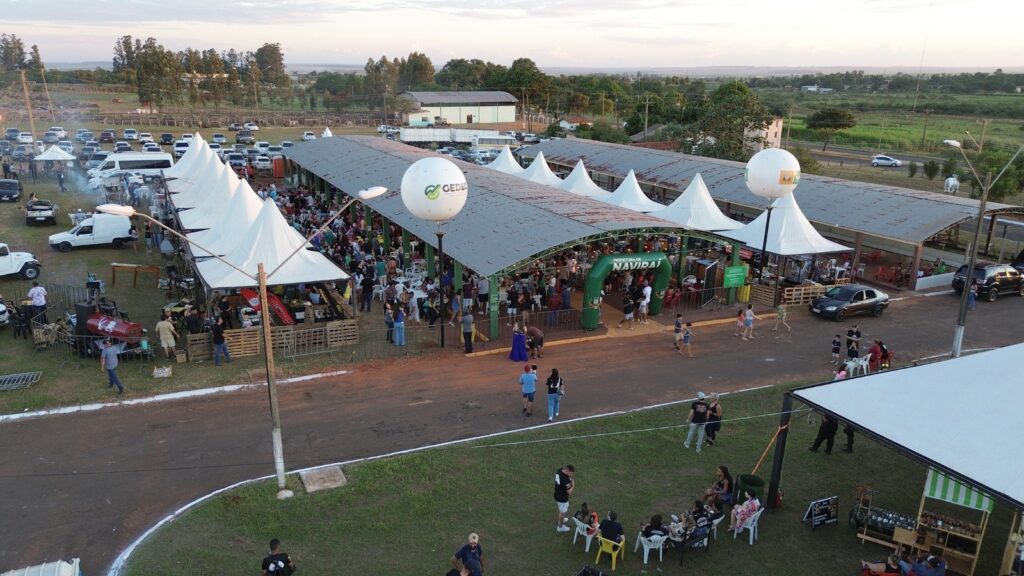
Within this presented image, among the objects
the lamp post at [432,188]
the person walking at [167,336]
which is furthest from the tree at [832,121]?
the person walking at [167,336]

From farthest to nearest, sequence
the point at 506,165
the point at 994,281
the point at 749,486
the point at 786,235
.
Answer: the point at 506,165, the point at 786,235, the point at 994,281, the point at 749,486

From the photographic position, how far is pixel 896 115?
109688mm

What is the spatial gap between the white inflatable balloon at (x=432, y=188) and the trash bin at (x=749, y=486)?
Answer: 10277 millimetres

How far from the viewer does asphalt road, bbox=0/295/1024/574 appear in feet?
37.8

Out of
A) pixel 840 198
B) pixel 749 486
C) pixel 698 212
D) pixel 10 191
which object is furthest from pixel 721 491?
pixel 10 191

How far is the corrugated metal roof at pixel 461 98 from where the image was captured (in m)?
89.6

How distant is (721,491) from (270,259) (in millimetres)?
14506

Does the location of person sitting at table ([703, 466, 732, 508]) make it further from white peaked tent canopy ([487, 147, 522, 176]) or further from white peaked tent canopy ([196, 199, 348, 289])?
white peaked tent canopy ([487, 147, 522, 176])

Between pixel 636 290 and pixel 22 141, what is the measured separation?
64.9m

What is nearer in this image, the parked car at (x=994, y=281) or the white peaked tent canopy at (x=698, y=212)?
the parked car at (x=994, y=281)

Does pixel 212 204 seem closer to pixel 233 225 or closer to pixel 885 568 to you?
pixel 233 225

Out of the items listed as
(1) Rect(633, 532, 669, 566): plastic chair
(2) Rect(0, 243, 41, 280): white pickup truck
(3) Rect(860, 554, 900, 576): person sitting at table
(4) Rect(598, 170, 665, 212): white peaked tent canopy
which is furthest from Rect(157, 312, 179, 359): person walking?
(4) Rect(598, 170, 665, 212): white peaked tent canopy

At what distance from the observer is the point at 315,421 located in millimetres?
15055

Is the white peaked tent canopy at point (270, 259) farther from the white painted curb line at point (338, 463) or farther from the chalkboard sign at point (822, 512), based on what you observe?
the chalkboard sign at point (822, 512)
